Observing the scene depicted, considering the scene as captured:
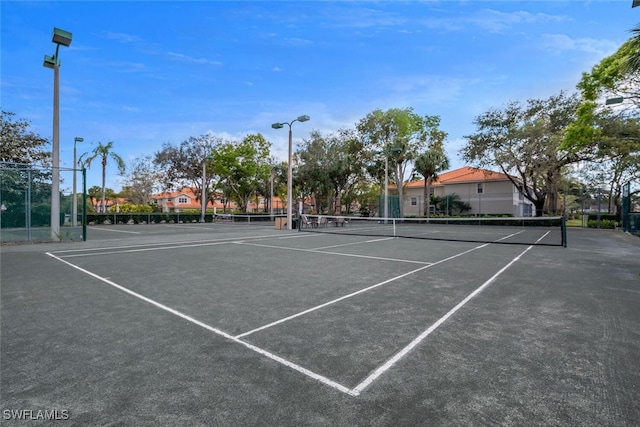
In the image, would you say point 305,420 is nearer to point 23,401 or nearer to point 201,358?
point 201,358

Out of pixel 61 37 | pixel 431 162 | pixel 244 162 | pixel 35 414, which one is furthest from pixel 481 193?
pixel 35 414

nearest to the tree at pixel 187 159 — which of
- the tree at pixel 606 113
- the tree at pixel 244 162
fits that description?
the tree at pixel 244 162

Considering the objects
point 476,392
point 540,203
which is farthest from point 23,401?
point 540,203

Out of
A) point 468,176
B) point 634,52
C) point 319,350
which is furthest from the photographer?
point 468,176

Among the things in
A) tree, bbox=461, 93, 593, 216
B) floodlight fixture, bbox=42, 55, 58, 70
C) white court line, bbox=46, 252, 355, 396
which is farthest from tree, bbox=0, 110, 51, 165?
tree, bbox=461, 93, 593, 216

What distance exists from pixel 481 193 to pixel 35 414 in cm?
4797

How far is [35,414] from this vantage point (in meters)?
2.35

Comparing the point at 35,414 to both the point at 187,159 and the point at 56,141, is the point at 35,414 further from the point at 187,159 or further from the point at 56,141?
the point at 187,159

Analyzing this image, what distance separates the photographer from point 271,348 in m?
3.45

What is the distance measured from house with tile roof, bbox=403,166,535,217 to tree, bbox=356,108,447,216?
6229 mm

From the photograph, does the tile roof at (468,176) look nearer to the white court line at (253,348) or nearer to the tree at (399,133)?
the tree at (399,133)

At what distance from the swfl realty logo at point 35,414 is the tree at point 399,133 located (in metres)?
34.1

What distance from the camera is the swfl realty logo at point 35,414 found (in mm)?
2312

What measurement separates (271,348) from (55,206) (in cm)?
1546
